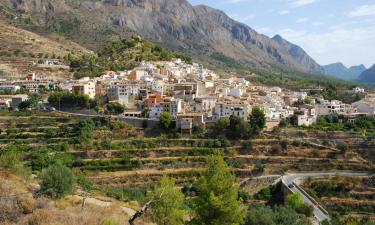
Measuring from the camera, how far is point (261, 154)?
3347 cm

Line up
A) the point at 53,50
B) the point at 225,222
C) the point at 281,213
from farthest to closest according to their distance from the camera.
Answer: the point at 53,50 < the point at 281,213 < the point at 225,222

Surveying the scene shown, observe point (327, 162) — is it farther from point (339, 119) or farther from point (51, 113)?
point (51, 113)

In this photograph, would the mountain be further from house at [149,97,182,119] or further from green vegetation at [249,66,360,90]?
house at [149,97,182,119]

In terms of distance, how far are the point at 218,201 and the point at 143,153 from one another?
19.5 metres

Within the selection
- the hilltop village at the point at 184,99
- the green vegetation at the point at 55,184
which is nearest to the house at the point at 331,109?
the hilltop village at the point at 184,99

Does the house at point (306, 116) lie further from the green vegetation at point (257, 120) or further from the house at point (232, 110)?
the house at point (232, 110)

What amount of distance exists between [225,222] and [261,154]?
2035 centimetres

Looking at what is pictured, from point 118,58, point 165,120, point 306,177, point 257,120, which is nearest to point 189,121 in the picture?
point 165,120

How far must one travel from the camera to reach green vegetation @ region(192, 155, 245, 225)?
13.6m

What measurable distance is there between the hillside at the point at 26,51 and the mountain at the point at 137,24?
34.8ft

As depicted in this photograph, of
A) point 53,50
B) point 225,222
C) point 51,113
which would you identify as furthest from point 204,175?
point 53,50

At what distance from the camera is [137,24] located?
152 meters

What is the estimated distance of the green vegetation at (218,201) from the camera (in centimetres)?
1356

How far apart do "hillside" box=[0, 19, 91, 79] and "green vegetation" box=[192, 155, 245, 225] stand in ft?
147
